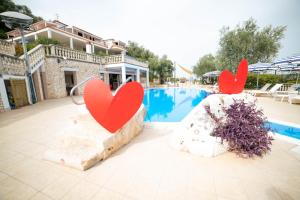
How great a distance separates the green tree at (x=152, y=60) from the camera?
92.5 feet

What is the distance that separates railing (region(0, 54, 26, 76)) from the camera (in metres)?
6.59

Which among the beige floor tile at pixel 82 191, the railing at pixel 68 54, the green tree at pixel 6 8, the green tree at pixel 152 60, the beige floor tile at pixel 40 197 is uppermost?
the green tree at pixel 6 8

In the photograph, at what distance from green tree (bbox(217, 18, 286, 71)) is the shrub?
19.9 m

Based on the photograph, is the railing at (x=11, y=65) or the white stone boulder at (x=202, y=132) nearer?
the white stone boulder at (x=202, y=132)

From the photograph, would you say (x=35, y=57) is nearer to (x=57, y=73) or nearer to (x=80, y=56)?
(x=57, y=73)

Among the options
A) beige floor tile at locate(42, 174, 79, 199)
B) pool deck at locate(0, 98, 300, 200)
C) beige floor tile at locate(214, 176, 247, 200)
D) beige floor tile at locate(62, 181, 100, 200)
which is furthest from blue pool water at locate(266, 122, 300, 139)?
beige floor tile at locate(42, 174, 79, 199)

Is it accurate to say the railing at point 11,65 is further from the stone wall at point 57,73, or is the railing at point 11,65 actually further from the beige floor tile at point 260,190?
the beige floor tile at point 260,190

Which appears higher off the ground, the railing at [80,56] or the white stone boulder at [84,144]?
the railing at [80,56]

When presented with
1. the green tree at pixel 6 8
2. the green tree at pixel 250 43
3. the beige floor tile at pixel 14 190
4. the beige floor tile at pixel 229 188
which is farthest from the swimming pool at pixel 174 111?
the green tree at pixel 6 8

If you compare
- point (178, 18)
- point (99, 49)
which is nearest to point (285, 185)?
point (178, 18)

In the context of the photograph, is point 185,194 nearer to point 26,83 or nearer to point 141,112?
point 141,112

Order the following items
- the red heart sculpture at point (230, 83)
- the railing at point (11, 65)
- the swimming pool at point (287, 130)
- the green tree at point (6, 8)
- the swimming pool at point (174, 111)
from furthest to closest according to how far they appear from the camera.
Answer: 1. the green tree at point (6, 8)
2. the railing at point (11, 65)
3. the red heart sculpture at point (230, 83)
4. the swimming pool at point (174, 111)
5. the swimming pool at point (287, 130)

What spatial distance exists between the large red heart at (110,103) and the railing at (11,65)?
23.1ft

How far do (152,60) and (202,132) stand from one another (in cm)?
2692
